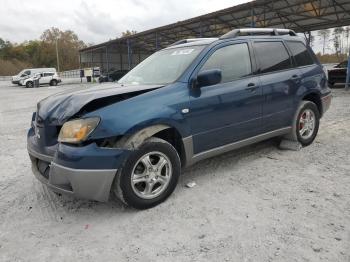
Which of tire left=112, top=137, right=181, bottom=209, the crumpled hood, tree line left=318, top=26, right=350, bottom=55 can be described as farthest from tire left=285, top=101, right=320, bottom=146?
tree line left=318, top=26, right=350, bottom=55

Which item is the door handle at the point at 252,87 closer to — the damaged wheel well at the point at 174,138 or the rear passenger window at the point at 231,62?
the rear passenger window at the point at 231,62

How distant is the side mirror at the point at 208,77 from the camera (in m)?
3.63

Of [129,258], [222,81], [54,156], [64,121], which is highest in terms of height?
[222,81]

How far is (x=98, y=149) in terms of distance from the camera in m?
3.08

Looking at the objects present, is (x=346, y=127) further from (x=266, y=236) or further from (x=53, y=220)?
(x=53, y=220)

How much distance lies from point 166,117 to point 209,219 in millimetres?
1095

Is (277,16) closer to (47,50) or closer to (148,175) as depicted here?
(148,175)

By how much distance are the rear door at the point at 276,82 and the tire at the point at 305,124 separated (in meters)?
0.18

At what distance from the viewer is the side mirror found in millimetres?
3626

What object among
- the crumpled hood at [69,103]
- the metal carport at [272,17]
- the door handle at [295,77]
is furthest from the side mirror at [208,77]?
the metal carport at [272,17]

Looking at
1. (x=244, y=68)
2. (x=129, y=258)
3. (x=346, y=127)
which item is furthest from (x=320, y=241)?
(x=346, y=127)

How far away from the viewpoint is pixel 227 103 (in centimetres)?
400

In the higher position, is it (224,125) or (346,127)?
(224,125)

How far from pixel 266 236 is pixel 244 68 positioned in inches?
90.5
